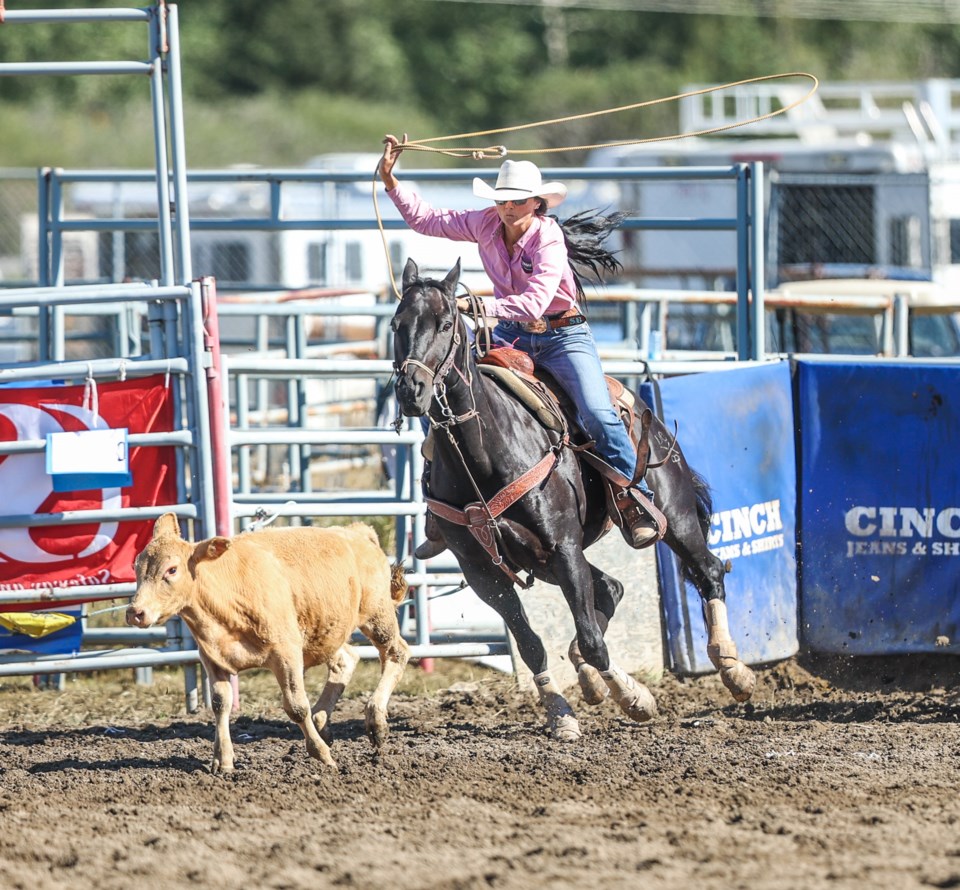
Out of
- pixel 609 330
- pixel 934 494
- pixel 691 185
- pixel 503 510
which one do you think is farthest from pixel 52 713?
pixel 691 185

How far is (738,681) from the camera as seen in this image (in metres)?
7.17

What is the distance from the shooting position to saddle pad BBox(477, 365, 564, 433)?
666cm

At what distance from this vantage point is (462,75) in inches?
1998

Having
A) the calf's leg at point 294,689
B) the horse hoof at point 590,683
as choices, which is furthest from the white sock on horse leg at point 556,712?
the calf's leg at point 294,689

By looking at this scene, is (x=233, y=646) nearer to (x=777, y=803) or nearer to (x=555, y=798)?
(x=555, y=798)

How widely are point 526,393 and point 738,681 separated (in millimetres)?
1756

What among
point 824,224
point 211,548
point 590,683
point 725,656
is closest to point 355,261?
point 824,224

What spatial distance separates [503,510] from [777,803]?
1723 millimetres

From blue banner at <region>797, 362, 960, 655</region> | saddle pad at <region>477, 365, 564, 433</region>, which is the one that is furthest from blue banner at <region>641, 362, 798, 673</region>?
saddle pad at <region>477, 365, 564, 433</region>

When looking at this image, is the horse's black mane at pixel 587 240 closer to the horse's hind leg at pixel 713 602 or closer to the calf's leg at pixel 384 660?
the horse's hind leg at pixel 713 602

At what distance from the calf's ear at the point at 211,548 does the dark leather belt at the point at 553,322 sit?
5.78 ft

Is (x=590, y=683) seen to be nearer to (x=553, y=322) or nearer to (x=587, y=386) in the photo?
(x=587, y=386)

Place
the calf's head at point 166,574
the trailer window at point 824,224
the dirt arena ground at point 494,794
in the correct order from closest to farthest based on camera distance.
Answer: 1. the dirt arena ground at point 494,794
2. the calf's head at point 166,574
3. the trailer window at point 824,224

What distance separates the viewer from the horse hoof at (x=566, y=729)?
6.74m
